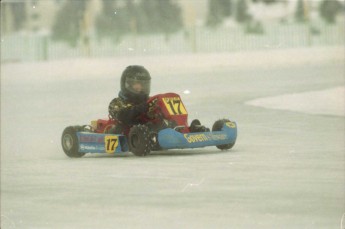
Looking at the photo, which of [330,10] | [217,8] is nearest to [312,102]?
[330,10]

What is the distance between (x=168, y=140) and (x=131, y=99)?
0.42m

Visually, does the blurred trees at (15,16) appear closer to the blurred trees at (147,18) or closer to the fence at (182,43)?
the blurred trees at (147,18)

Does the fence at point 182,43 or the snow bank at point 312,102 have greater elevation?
the fence at point 182,43

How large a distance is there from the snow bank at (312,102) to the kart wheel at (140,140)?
226 cm

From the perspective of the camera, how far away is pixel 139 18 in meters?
11.1

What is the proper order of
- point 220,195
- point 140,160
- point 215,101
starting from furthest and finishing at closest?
point 215,101 < point 140,160 < point 220,195

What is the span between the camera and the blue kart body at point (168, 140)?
7.04m

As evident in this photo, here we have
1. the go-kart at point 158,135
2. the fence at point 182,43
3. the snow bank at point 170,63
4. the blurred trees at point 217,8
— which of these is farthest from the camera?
the snow bank at point 170,63

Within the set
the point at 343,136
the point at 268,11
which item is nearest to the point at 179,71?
the point at 268,11

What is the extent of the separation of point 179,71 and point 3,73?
13.7 feet

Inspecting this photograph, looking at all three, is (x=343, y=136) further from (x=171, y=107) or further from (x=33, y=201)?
(x=33, y=201)

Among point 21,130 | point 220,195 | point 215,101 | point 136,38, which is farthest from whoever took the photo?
point 136,38

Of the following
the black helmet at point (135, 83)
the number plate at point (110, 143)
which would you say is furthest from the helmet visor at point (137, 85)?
the number plate at point (110, 143)

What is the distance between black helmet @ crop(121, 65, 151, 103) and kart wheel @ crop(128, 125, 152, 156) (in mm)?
237
